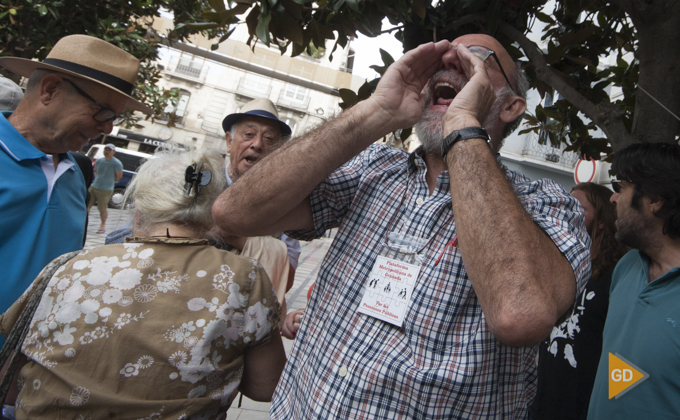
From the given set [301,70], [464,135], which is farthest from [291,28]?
[301,70]

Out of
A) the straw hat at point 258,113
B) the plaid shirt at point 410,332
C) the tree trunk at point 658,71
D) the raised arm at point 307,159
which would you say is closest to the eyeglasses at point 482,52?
the raised arm at point 307,159

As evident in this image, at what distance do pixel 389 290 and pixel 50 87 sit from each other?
204 cm

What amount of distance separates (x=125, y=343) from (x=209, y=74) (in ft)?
102

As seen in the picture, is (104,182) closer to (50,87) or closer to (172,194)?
(50,87)

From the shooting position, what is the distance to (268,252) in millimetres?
2576

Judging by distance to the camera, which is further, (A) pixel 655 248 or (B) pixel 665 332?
(A) pixel 655 248

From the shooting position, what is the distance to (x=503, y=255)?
1.06 metres

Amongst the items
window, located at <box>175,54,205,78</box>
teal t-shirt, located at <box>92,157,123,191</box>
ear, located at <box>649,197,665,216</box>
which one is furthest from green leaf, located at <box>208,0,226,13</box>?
window, located at <box>175,54,205,78</box>

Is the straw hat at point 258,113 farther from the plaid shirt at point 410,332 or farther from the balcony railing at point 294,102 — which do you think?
the balcony railing at point 294,102

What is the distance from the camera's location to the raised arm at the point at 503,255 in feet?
3.31

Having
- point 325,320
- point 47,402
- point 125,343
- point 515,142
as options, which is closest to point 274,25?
point 325,320

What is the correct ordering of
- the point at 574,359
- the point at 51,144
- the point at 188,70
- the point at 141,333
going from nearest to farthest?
the point at 141,333, the point at 51,144, the point at 574,359, the point at 188,70

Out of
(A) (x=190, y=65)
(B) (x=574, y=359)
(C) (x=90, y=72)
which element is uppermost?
(A) (x=190, y=65)

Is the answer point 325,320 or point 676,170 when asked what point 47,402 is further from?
point 676,170
